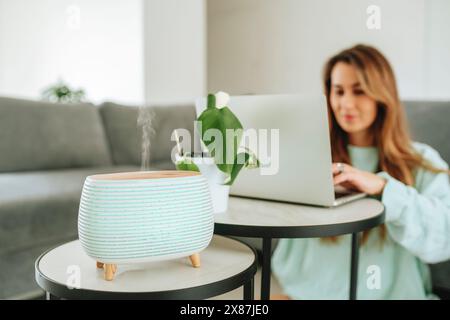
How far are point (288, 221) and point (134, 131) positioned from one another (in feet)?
5.41

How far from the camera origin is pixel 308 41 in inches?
125

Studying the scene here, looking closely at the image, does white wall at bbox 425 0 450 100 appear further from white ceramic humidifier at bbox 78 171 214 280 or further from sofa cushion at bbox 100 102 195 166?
white ceramic humidifier at bbox 78 171 214 280

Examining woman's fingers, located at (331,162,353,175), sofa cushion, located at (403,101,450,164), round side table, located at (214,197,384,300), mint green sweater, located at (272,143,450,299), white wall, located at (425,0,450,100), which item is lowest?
mint green sweater, located at (272,143,450,299)

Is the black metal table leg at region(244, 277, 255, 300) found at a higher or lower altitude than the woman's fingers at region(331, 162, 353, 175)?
lower

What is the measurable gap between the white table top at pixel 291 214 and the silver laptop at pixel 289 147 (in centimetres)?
2

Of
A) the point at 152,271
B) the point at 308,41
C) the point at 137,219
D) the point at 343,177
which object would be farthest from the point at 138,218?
the point at 308,41

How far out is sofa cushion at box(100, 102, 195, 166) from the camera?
7.51 feet

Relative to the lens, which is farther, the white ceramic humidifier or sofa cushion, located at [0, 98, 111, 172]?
sofa cushion, located at [0, 98, 111, 172]

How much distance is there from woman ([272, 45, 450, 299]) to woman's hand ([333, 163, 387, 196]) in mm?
48

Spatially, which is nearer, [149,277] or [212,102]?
[149,277]

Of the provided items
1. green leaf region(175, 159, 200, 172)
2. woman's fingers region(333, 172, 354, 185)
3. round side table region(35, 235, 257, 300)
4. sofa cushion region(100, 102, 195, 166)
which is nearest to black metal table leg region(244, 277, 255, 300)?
round side table region(35, 235, 257, 300)

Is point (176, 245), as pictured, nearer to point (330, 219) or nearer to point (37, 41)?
point (330, 219)

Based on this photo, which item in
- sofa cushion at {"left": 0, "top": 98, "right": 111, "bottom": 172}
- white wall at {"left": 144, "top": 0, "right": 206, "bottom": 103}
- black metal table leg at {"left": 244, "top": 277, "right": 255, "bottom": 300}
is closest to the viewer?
black metal table leg at {"left": 244, "top": 277, "right": 255, "bottom": 300}

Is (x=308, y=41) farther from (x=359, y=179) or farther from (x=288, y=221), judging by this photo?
(x=288, y=221)
